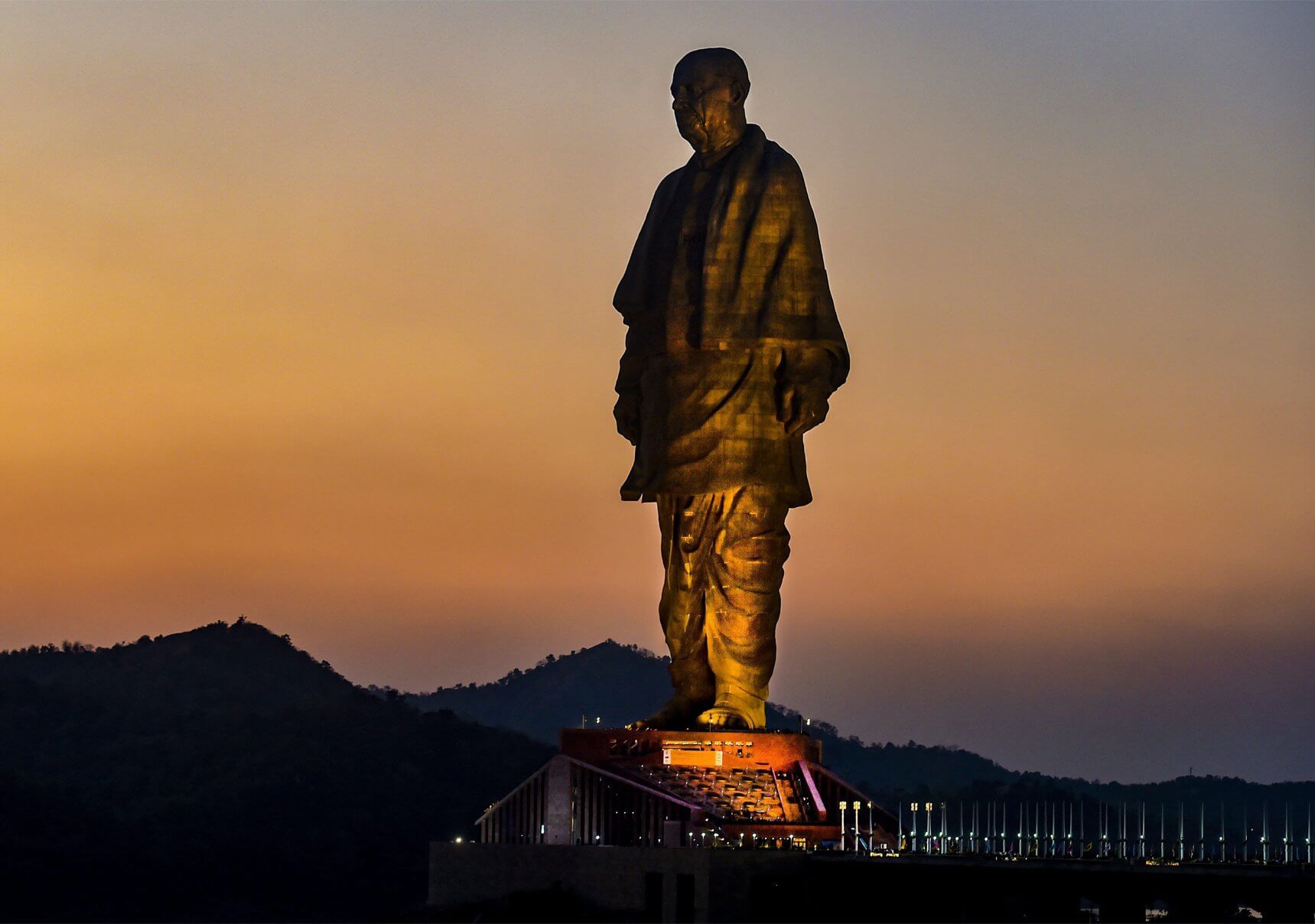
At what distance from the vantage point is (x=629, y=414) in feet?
155

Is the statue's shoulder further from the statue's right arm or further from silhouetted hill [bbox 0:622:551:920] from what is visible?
silhouetted hill [bbox 0:622:551:920]

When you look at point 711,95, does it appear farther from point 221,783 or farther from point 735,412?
point 221,783

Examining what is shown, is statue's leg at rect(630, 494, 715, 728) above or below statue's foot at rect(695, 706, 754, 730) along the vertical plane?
above

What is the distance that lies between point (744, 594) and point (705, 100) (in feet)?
27.4

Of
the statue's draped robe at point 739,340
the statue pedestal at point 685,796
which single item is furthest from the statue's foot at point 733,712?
the statue's draped robe at point 739,340

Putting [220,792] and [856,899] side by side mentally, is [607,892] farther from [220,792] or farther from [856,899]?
[220,792]

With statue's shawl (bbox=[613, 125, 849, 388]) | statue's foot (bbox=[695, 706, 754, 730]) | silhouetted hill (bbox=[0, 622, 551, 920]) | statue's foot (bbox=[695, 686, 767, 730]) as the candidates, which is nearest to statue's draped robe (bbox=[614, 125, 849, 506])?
statue's shawl (bbox=[613, 125, 849, 388])

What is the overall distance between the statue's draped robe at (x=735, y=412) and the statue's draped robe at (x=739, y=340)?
3cm

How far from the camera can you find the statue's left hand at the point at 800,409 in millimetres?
45594

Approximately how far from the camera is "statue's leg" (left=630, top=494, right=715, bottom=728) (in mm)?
46062

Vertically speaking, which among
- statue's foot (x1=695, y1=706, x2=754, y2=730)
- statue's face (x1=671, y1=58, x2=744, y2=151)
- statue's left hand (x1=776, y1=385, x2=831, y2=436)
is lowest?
statue's foot (x1=695, y1=706, x2=754, y2=730)

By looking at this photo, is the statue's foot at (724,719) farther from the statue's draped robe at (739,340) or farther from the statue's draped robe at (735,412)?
the statue's draped robe at (739,340)

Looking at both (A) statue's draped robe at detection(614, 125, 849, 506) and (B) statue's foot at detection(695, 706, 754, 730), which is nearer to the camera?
(B) statue's foot at detection(695, 706, 754, 730)

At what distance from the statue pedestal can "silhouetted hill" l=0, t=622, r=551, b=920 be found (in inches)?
870
